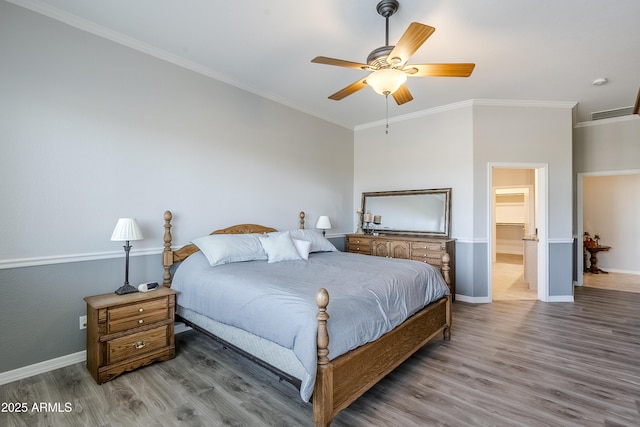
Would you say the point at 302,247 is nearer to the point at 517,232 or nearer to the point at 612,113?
the point at 612,113

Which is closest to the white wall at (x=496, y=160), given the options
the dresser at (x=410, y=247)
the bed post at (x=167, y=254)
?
the dresser at (x=410, y=247)

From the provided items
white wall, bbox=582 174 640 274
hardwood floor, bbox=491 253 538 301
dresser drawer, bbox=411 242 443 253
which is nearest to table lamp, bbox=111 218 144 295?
dresser drawer, bbox=411 242 443 253

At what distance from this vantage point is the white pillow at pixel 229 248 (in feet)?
9.96

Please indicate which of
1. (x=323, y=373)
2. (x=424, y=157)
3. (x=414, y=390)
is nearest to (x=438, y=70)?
(x=323, y=373)

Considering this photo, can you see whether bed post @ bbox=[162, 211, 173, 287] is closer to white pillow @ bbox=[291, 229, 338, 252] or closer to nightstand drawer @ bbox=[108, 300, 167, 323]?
nightstand drawer @ bbox=[108, 300, 167, 323]

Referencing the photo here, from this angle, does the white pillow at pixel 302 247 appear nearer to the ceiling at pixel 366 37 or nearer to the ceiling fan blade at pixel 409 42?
the ceiling at pixel 366 37

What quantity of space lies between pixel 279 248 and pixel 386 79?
2046mm

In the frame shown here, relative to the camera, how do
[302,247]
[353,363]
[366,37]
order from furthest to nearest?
[302,247] → [366,37] → [353,363]

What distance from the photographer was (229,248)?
3.14 metres

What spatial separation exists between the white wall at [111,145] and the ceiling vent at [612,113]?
5301mm

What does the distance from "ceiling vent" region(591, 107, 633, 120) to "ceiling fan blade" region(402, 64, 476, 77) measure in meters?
4.33

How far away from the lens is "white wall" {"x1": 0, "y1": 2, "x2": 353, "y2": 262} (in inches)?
95.0

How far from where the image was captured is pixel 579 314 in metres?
3.94

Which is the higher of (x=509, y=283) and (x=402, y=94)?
(x=402, y=94)
